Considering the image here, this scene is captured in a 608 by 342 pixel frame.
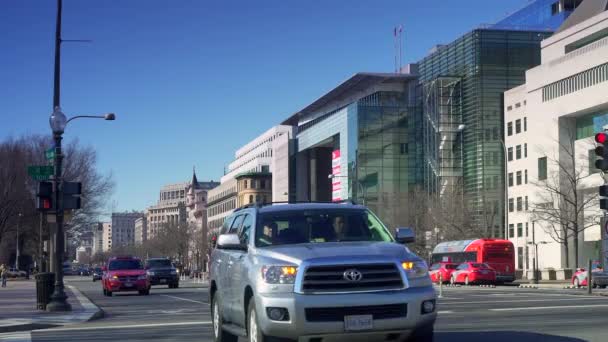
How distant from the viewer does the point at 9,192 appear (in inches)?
2672

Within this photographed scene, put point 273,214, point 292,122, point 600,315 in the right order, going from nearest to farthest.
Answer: point 273,214 < point 600,315 < point 292,122

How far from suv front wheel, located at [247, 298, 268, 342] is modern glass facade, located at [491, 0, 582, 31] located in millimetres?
88667

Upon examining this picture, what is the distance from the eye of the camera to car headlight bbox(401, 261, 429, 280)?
30.6ft

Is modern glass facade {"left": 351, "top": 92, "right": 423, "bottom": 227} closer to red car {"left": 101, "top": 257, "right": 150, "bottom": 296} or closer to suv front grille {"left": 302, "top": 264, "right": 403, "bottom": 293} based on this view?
red car {"left": 101, "top": 257, "right": 150, "bottom": 296}

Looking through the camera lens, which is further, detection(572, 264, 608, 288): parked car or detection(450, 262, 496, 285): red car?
detection(450, 262, 496, 285): red car

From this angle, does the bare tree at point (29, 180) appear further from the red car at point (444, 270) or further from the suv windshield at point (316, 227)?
the suv windshield at point (316, 227)

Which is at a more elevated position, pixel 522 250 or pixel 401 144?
pixel 401 144

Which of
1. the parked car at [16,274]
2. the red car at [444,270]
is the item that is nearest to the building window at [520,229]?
the red car at [444,270]

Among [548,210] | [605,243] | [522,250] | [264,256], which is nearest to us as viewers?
[264,256]

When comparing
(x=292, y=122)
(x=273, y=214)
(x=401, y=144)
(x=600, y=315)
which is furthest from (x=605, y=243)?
(x=292, y=122)

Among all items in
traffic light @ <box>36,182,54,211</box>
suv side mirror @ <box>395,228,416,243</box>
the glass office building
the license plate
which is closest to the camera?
the license plate

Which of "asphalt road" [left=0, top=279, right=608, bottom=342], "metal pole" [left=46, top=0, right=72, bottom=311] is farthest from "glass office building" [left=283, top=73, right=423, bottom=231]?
"asphalt road" [left=0, top=279, right=608, bottom=342]

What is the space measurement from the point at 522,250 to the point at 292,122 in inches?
2481

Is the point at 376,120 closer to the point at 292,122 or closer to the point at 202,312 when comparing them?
the point at 292,122
